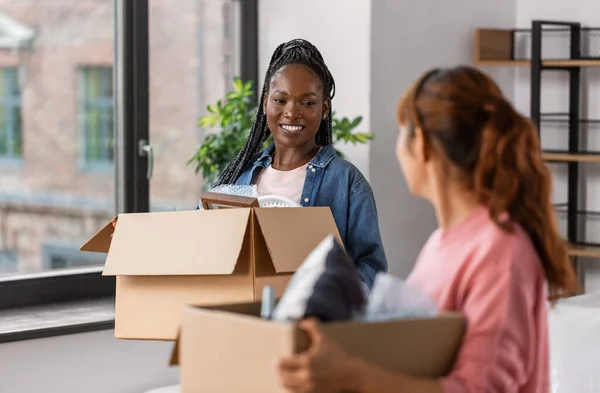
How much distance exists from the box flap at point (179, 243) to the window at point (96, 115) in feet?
5.41

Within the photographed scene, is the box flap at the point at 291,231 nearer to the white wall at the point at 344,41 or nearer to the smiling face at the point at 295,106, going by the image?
the smiling face at the point at 295,106

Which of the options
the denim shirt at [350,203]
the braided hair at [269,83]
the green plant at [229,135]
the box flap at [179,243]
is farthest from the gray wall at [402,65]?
the box flap at [179,243]

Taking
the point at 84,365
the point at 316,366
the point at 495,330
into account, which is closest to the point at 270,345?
the point at 316,366

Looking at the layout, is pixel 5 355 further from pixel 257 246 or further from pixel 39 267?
pixel 257 246

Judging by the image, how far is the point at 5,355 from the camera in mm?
2754

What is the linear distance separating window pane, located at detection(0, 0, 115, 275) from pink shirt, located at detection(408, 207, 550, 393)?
2.13 meters

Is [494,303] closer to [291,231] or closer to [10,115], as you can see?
[291,231]

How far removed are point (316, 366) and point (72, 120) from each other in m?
2.32

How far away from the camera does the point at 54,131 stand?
3135 millimetres

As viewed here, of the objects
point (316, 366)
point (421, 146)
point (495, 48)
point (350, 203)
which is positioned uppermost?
point (495, 48)

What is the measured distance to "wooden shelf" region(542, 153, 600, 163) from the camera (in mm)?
3193

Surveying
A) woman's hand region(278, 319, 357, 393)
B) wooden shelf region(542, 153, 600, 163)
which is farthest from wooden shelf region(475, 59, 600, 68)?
woman's hand region(278, 319, 357, 393)

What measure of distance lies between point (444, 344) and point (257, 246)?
488 millimetres

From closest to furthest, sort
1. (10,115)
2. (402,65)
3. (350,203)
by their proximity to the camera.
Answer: (350,203) < (10,115) < (402,65)
